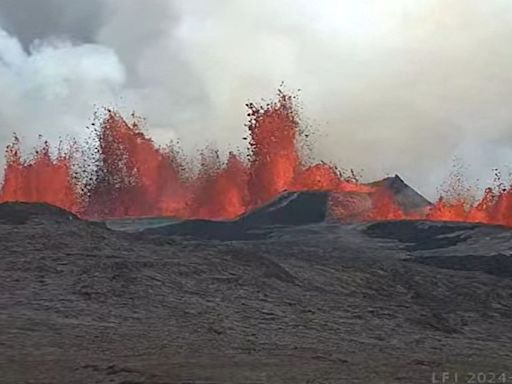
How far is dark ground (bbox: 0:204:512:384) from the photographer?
27000mm

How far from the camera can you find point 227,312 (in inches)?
1602

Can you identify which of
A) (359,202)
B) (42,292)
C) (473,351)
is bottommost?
(473,351)

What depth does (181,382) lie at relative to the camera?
2281 centimetres

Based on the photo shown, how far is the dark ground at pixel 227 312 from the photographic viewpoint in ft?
88.6

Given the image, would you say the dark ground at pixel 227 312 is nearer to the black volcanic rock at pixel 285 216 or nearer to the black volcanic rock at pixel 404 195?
the black volcanic rock at pixel 285 216

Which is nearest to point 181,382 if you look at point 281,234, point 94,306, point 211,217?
point 94,306

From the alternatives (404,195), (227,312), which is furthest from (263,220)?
(227,312)

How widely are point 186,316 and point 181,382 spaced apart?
52.9ft

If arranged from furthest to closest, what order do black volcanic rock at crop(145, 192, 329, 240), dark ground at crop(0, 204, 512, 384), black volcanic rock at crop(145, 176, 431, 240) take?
black volcanic rock at crop(145, 176, 431, 240) → black volcanic rock at crop(145, 192, 329, 240) → dark ground at crop(0, 204, 512, 384)

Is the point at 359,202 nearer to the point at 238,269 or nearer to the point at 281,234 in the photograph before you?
the point at 281,234

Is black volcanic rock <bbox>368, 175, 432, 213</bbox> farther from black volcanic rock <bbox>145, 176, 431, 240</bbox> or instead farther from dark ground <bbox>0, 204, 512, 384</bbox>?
dark ground <bbox>0, 204, 512, 384</bbox>

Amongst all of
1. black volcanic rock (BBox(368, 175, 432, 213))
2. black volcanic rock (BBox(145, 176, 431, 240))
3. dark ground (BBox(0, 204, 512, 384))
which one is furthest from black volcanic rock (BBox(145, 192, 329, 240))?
dark ground (BBox(0, 204, 512, 384))

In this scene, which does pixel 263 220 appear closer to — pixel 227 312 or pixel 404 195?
pixel 404 195

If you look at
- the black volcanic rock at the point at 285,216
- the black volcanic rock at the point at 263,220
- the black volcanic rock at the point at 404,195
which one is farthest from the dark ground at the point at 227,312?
the black volcanic rock at the point at 404,195
